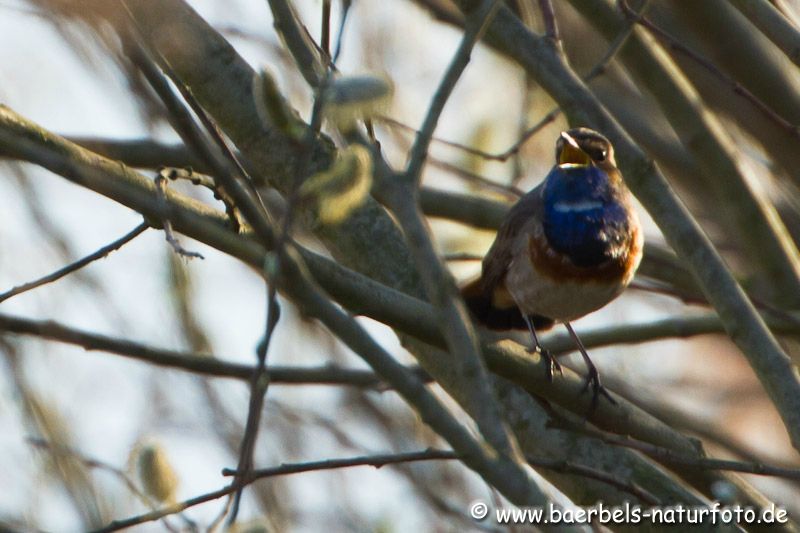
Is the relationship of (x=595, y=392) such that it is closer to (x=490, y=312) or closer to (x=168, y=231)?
(x=490, y=312)

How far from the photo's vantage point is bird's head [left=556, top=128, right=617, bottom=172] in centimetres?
461

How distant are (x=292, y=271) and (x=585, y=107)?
7.13ft

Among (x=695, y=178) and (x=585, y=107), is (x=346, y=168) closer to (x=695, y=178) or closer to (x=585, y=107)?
(x=585, y=107)

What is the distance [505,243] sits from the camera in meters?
5.16

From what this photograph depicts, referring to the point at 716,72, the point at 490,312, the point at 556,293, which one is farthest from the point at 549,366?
the point at 490,312

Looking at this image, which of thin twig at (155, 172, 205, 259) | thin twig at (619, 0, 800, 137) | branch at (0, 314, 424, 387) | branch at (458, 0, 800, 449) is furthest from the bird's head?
thin twig at (155, 172, 205, 259)

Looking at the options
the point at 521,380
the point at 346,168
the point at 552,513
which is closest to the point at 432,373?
the point at 521,380

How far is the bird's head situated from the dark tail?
0.67 m

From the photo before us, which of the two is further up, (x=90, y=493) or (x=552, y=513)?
(x=90, y=493)

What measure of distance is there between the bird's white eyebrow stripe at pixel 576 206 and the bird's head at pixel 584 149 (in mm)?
161

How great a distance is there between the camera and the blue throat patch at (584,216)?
498 cm

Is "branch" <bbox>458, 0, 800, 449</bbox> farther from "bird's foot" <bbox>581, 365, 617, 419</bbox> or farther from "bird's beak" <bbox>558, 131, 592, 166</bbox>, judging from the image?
"bird's beak" <bbox>558, 131, 592, 166</bbox>

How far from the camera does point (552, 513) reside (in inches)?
95.9

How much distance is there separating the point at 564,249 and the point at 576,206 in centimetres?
25
